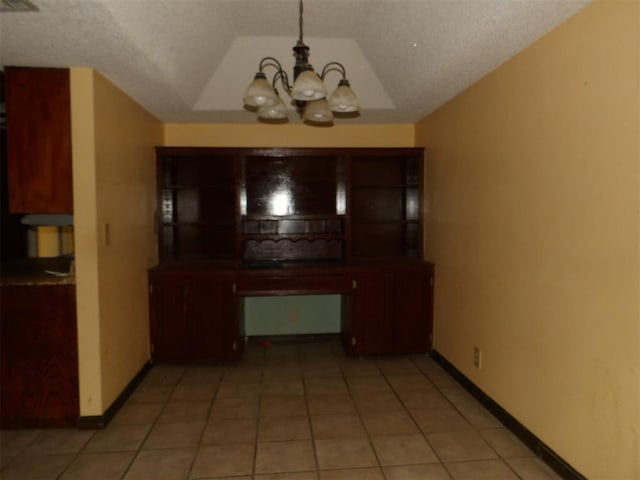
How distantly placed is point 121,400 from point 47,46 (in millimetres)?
2290

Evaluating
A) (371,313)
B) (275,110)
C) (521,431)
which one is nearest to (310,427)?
(521,431)

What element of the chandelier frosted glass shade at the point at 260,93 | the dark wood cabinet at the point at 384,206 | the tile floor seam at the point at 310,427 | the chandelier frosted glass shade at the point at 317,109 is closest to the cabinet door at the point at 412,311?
the dark wood cabinet at the point at 384,206

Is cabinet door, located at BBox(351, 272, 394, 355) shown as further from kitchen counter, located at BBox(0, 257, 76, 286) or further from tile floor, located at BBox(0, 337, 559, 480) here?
kitchen counter, located at BBox(0, 257, 76, 286)

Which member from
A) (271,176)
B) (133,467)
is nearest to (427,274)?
(271,176)

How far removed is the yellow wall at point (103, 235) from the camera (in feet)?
8.59

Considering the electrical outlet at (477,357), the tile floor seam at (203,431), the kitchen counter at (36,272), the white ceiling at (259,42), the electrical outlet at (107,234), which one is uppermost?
the white ceiling at (259,42)

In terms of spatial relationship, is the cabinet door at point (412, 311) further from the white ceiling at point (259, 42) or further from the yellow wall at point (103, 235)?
the yellow wall at point (103, 235)

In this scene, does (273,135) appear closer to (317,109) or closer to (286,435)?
(317,109)

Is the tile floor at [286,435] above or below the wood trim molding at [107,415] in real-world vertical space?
below

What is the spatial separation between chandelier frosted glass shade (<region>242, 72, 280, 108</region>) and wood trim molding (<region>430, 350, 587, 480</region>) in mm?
2325

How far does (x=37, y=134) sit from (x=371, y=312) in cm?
286

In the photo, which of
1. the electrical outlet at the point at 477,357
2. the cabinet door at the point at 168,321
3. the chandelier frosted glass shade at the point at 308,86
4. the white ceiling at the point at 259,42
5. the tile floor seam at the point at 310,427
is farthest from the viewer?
the cabinet door at the point at 168,321

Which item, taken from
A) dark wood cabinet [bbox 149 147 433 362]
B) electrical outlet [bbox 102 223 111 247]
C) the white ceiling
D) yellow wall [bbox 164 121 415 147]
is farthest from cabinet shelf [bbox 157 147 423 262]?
electrical outlet [bbox 102 223 111 247]

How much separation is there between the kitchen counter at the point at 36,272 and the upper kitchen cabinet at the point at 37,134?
1.42 feet
